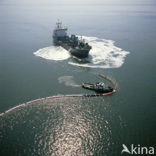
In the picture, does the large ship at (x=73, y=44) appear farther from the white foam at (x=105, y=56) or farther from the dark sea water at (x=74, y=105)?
the white foam at (x=105, y=56)

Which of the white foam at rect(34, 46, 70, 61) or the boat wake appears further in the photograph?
the white foam at rect(34, 46, 70, 61)

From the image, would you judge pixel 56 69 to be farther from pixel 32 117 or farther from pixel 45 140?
pixel 45 140

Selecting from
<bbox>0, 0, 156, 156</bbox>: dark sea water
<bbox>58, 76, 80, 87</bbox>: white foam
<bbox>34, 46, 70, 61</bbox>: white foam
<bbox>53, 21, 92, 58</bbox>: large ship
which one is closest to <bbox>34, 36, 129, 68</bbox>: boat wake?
<bbox>34, 46, 70, 61</bbox>: white foam

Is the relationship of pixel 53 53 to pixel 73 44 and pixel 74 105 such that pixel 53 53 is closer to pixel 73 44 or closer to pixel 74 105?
pixel 73 44

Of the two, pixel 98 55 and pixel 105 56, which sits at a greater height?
pixel 98 55

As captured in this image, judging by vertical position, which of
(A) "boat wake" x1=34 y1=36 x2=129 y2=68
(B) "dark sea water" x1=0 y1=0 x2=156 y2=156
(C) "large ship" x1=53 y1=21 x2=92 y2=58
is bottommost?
(B) "dark sea water" x1=0 y1=0 x2=156 y2=156

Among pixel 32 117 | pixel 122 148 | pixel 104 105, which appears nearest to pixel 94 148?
pixel 122 148

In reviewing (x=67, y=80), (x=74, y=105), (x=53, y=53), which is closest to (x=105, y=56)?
(x=53, y=53)

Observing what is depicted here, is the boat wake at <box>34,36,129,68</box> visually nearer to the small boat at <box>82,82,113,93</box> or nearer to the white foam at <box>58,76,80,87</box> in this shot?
the white foam at <box>58,76,80,87</box>
